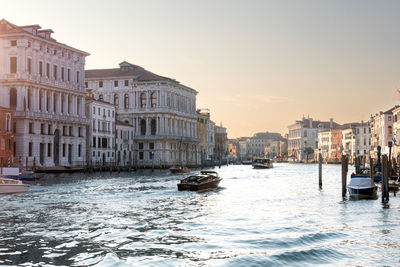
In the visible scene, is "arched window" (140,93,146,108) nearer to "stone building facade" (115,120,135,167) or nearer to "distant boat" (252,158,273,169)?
"stone building facade" (115,120,135,167)

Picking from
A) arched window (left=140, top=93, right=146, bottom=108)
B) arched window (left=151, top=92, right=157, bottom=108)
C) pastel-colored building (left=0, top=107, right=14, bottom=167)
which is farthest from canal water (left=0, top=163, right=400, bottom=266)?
arched window (left=140, top=93, right=146, bottom=108)

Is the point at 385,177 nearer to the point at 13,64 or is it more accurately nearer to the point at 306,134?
the point at 13,64

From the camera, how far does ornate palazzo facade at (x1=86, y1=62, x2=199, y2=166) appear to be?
299ft

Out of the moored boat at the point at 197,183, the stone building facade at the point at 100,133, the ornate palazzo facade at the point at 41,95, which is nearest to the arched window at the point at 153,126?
the stone building facade at the point at 100,133

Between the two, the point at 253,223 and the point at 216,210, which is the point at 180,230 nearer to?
the point at 253,223

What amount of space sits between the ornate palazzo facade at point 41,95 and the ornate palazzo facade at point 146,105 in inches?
920

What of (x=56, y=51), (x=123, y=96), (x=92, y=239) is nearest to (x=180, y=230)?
(x=92, y=239)

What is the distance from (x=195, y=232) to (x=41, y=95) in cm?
4674

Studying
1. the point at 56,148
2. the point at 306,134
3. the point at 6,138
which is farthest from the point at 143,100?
the point at 306,134

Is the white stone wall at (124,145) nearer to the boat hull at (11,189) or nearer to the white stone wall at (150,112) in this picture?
the white stone wall at (150,112)

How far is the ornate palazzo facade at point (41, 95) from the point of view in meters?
58.0

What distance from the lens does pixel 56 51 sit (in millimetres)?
63938

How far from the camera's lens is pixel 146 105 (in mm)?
92250

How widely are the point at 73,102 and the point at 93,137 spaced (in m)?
6.27
